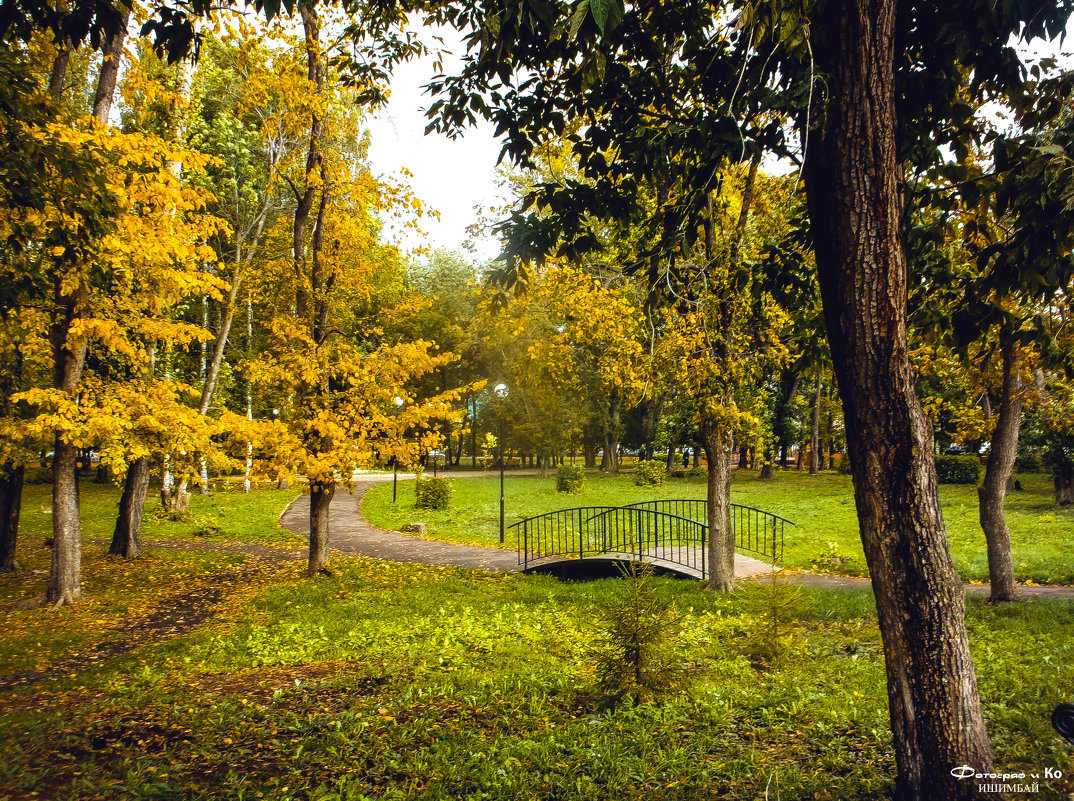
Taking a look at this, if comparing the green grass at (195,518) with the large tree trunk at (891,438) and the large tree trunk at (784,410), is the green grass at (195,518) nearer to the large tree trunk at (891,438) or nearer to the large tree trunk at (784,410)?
the large tree trunk at (891,438)

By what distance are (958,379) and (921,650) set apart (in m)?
9.16

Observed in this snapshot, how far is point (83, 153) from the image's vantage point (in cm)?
674

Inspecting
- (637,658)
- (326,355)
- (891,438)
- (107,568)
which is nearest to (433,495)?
(107,568)

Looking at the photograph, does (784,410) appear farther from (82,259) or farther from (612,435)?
(82,259)

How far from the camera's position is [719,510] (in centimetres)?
929

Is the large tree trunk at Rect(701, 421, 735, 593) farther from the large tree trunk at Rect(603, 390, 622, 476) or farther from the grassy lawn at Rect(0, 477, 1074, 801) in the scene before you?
the large tree trunk at Rect(603, 390, 622, 476)

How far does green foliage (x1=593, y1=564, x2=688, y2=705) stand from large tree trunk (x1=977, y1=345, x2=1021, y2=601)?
5900 millimetres

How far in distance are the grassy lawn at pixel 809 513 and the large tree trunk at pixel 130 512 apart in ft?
22.8

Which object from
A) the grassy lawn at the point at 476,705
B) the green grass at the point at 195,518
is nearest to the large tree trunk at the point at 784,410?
the grassy lawn at the point at 476,705

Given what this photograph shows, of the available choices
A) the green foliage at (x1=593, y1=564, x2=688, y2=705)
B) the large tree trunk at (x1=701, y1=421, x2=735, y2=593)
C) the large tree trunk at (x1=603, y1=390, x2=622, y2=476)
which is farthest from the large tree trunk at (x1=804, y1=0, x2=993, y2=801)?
the large tree trunk at (x1=603, y1=390, x2=622, y2=476)

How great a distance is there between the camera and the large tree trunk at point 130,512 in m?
12.0

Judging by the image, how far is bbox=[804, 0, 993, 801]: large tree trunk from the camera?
8.91 ft

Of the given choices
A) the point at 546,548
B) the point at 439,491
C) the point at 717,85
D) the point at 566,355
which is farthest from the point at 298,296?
the point at 439,491

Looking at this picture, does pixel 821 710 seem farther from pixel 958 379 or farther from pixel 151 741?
pixel 958 379
